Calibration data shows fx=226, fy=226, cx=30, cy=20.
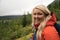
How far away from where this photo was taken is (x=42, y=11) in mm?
1971

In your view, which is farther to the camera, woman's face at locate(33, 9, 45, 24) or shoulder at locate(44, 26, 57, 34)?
woman's face at locate(33, 9, 45, 24)

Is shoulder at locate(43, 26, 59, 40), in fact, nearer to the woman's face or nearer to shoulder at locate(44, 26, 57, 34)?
shoulder at locate(44, 26, 57, 34)

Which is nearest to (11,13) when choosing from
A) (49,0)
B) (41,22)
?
(49,0)

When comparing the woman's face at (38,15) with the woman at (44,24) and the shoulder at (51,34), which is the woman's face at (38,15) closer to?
the woman at (44,24)

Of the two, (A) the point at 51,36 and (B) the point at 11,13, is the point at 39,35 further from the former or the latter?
(B) the point at 11,13

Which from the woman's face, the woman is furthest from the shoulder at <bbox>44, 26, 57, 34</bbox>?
the woman's face

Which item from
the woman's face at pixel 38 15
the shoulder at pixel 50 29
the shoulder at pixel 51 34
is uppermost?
the woman's face at pixel 38 15

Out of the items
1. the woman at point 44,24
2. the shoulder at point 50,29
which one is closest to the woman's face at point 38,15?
the woman at point 44,24

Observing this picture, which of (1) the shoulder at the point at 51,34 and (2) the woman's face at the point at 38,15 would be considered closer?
(1) the shoulder at the point at 51,34

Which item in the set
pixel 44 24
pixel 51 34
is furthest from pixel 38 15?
pixel 51 34

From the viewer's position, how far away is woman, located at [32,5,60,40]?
1.80 m

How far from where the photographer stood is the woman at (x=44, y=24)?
71.1 inches

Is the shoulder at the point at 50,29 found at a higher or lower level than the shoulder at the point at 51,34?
higher

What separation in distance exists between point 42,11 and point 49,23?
15cm
